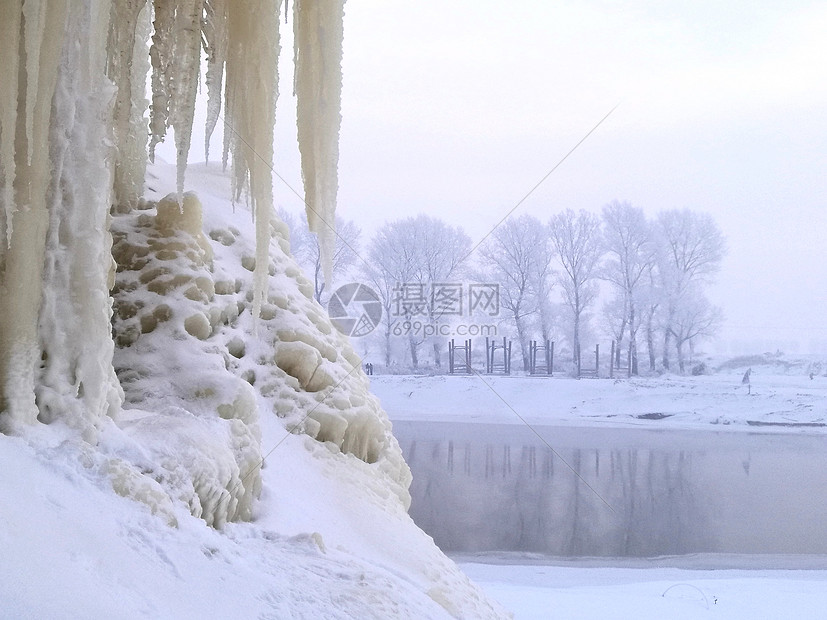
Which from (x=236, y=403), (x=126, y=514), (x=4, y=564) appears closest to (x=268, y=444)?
(x=236, y=403)

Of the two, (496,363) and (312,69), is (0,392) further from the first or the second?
(496,363)

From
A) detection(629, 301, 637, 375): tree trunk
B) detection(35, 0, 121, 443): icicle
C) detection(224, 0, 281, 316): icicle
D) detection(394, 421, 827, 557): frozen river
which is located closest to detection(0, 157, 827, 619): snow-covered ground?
detection(35, 0, 121, 443): icicle

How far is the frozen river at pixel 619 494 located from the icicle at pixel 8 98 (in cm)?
848

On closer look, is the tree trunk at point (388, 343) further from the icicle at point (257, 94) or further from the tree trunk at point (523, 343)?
the icicle at point (257, 94)

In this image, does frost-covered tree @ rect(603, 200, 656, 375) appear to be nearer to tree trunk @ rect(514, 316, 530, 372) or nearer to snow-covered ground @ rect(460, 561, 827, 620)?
tree trunk @ rect(514, 316, 530, 372)

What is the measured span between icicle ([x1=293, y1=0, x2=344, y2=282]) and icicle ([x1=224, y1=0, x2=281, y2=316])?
Result: 0.13m

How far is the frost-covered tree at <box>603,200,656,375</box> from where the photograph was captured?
1134 inches

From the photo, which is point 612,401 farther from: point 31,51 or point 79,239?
point 31,51

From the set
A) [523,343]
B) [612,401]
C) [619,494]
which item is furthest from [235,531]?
[523,343]

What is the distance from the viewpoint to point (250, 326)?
158 inches

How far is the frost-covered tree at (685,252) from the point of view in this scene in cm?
2927

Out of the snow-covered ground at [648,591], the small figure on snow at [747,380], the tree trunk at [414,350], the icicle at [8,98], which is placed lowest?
the snow-covered ground at [648,591]

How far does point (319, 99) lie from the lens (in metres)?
3.57

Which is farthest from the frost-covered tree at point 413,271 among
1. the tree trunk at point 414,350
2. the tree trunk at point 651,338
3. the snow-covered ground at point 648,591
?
the snow-covered ground at point 648,591
